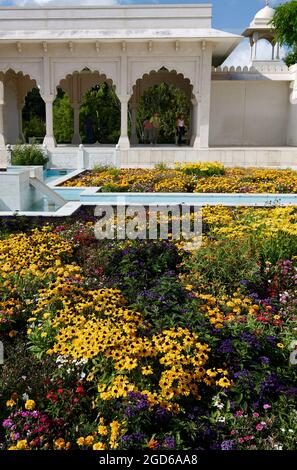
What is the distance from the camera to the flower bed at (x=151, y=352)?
2451mm

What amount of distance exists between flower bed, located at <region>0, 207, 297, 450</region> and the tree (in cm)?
1378

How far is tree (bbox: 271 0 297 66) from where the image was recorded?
52.0 feet

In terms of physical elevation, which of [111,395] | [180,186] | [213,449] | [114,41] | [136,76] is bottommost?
[213,449]

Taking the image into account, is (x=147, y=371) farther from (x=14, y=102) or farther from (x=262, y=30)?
(x=262, y=30)

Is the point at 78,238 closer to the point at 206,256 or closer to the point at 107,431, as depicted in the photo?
the point at 206,256

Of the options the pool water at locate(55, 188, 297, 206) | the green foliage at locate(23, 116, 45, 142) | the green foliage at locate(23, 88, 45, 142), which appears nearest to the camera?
the pool water at locate(55, 188, 297, 206)

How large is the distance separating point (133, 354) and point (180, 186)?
6545mm

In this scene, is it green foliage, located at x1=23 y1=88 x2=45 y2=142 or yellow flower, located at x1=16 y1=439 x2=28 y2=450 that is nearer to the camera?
yellow flower, located at x1=16 y1=439 x2=28 y2=450

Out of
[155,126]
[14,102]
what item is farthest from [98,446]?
[155,126]

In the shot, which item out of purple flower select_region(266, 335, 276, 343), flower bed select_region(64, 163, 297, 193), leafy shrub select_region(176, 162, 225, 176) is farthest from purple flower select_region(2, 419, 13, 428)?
leafy shrub select_region(176, 162, 225, 176)

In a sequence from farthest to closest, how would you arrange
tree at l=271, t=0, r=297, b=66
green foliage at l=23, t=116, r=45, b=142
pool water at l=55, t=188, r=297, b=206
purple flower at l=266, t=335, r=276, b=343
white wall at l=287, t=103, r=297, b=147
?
green foliage at l=23, t=116, r=45, b=142 < white wall at l=287, t=103, r=297, b=147 < tree at l=271, t=0, r=297, b=66 < pool water at l=55, t=188, r=297, b=206 < purple flower at l=266, t=335, r=276, b=343

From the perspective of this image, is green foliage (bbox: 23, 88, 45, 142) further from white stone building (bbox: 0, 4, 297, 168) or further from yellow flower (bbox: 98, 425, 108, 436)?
yellow flower (bbox: 98, 425, 108, 436)

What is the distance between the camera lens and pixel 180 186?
9102 millimetres
